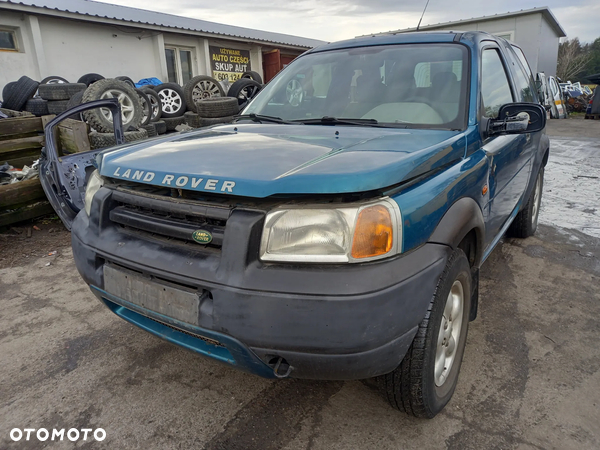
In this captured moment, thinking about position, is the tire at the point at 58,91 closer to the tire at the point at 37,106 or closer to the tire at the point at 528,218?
the tire at the point at 37,106

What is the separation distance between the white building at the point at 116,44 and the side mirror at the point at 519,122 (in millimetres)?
11694

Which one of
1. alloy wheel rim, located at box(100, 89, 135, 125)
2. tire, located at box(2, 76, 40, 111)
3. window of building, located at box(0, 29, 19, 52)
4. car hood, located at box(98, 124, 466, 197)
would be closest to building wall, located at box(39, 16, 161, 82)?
window of building, located at box(0, 29, 19, 52)

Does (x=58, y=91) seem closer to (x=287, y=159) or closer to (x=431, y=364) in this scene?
(x=287, y=159)

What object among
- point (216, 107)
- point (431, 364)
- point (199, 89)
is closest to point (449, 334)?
point (431, 364)

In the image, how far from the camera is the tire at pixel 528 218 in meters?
4.20

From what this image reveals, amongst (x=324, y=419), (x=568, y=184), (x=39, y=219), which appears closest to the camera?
(x=324, y=419)

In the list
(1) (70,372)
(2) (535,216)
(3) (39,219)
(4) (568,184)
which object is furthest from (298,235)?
(4) (568,184)

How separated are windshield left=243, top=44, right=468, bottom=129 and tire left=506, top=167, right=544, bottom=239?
1984mm

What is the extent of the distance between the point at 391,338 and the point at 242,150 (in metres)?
1.02

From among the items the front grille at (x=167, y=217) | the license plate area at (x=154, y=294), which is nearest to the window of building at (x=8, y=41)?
the front grille at (x=167, y=217)

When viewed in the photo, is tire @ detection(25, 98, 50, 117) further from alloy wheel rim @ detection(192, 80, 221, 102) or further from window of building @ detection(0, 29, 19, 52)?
window of building @ detection(0, 29, 19, 52)

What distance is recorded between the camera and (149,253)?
1.81m

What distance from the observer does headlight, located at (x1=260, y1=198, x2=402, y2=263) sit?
1533 millimetres

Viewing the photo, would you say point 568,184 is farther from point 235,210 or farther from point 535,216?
point 235,210
